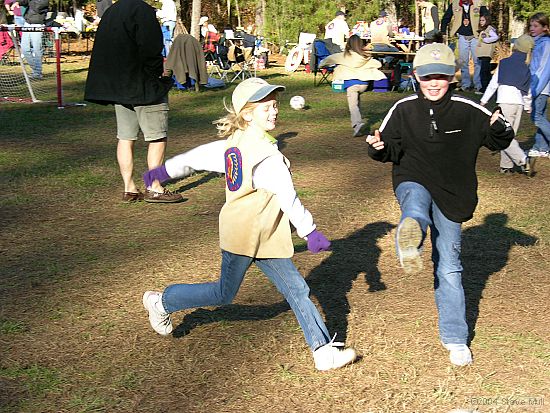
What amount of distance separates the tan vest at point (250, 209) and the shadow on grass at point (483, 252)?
1.52 meters

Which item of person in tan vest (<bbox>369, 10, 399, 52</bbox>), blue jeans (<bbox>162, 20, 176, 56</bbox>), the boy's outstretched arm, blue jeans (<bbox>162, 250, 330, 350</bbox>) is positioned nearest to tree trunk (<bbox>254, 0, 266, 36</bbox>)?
blue jeans (<bbox>162, 20, 176, 56</bbox>)

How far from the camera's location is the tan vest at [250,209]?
4.06 meters

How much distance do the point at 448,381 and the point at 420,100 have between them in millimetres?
1512

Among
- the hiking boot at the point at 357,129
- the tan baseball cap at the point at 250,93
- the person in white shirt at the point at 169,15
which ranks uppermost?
the person in white shirt at the point at 169,15

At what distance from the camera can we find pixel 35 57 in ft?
58.4

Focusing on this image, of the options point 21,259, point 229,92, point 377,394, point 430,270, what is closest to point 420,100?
point 377,394

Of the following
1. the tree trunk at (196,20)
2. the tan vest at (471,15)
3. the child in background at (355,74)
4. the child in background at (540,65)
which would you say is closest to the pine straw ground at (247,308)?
the child in background at (540,65)

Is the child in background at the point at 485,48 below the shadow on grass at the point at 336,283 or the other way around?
the other way around

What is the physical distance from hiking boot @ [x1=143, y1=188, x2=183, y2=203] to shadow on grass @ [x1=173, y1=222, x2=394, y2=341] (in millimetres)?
1989

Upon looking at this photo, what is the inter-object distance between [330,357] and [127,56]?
441cm

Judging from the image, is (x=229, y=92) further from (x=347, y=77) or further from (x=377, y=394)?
(x=377, y=394)

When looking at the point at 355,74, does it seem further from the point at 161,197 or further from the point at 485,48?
the point at 485,48

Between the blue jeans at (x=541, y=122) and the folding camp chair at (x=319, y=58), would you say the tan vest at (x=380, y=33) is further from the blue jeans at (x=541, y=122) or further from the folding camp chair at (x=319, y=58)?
the blue jeans at (x=541, y=122)

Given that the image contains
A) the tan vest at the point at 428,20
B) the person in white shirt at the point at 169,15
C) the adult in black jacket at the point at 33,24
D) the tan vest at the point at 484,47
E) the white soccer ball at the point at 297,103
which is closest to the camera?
the white soccer ball at the point at 297,103
